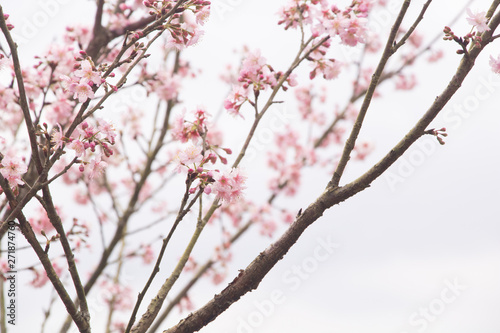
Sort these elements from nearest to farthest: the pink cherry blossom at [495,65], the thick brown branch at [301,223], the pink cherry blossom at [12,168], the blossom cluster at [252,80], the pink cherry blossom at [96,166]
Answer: the pink cherry blossom at [12,168]
the thick brown branch at [301,223]
the pink cherry blossom at [96,166]
the pink cherry blossom at [495,65]
the blossom cluster at [252,80]

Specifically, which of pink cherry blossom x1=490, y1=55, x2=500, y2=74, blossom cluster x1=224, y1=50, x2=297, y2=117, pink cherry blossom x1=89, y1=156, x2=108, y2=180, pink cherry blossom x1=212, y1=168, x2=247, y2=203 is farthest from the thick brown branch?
blossom cluster x1=224, y1=50, x2=297, y2=117

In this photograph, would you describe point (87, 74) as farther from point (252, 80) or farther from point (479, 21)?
point (479, 21)

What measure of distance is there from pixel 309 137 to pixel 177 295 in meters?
2.96

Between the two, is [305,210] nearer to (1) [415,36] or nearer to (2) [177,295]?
(2) [177,295]

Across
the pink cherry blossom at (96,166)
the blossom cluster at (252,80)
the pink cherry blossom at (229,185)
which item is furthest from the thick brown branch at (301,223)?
the blossom cluster at (252,80)

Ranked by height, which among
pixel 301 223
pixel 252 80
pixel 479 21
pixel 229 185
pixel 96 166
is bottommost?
pixel 301 223

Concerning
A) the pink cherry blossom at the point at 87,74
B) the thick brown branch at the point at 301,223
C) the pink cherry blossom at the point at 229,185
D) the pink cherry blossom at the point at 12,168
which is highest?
the pink cherry blossom at the point at 87,74

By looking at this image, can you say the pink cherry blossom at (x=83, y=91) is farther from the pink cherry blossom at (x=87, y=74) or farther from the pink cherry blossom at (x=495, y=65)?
the pink cherry blossom at (x=495, y=65)

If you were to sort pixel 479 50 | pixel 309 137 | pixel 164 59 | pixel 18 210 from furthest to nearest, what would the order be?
pixel 309 137, pixel 164 59, pixel 479 50, pixel 18 210

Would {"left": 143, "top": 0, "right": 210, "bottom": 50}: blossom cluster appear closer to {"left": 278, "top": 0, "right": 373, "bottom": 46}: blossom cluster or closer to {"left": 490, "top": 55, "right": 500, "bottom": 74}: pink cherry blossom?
{"left": 278, "top": 0, "right": 373, "bottom": 46}: blossom cluster

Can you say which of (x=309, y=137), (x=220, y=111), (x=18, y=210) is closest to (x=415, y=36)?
(x=309, y=137)

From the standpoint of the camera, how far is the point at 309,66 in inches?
124

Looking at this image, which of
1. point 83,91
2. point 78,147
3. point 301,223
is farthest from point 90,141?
point 301,223

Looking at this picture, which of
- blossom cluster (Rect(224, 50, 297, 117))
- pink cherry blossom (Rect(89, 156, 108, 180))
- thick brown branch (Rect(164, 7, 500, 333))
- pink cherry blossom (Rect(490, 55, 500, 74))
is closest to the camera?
thick brown branch (Rect(164, 7, 500, 333))
